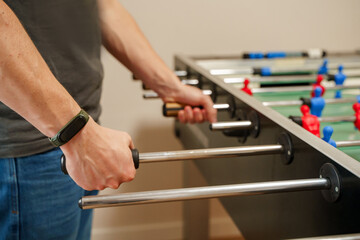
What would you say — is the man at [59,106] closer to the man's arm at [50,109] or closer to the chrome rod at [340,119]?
the man's arm at [50,109]

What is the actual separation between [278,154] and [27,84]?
1.60ft

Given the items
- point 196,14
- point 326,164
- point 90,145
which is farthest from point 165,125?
point 326,164

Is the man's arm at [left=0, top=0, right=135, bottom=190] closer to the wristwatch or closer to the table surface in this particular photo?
the wristwatch

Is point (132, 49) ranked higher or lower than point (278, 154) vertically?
higher

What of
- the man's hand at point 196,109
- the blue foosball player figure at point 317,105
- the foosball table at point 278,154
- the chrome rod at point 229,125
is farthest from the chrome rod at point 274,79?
the chrome rod at point 229,125

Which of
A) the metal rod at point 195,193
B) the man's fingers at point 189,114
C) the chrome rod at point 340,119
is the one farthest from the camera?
the man's fingers at point 189,114

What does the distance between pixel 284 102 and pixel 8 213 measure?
0.76 metres

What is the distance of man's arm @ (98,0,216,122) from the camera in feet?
3.93

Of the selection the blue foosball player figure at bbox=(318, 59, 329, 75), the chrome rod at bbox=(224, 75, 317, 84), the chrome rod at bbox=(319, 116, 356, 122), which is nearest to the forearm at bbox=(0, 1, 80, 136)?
the chrome rod at bbox=(319, 116, 356, 122)

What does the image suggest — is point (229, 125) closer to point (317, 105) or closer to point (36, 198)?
point (317, 105)

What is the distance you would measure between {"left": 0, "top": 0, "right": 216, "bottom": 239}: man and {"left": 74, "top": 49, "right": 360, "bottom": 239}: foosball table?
80 millimetres

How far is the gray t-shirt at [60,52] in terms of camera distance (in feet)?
2.88

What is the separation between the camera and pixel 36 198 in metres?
0.93

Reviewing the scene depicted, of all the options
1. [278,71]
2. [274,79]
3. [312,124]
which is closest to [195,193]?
[312,124]
